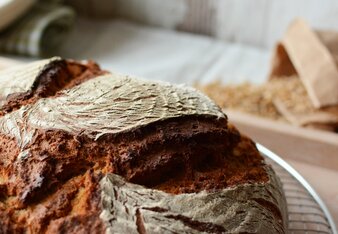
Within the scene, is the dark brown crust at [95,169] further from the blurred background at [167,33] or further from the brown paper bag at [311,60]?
the blurred background at [167,33]

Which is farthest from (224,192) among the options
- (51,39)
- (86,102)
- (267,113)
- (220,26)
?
(220,26)

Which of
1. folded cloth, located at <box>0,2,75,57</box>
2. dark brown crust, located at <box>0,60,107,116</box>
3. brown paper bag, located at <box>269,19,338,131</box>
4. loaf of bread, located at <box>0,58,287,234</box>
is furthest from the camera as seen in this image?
folded cloth, located at <box>0,2,75,57</box>

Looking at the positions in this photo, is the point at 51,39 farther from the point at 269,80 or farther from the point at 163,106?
the point at 163,106

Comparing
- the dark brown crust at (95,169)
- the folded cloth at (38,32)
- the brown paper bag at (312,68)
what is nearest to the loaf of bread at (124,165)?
the dark brown crust at (95,169)

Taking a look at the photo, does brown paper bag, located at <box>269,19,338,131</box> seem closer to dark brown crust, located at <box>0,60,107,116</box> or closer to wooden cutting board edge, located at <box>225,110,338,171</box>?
wooden cutting board edge, located at <box>225,110,338,171</box>

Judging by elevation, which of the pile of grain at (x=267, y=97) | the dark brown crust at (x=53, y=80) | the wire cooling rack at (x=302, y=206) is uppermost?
the dark brown crust at (x=53, y=80)

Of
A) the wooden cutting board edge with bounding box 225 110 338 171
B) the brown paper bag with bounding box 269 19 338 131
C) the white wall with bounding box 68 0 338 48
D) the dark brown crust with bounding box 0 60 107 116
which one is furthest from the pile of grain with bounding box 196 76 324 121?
the dark brown crust with bounding box 0 60 107 116
